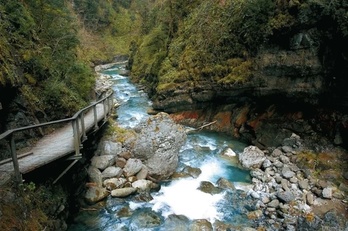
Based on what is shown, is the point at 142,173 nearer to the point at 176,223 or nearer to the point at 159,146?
the point at 159,146

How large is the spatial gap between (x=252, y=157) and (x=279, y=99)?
164 inches

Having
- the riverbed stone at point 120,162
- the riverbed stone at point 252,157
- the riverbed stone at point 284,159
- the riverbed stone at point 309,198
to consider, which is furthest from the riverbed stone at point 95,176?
the riverbed stone at point 284,159

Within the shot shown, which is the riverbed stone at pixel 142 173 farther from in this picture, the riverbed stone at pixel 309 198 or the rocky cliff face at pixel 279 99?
the rocky cliff face at pixel 279 99

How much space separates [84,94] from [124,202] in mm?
7068

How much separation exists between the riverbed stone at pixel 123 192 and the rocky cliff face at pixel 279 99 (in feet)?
27.3

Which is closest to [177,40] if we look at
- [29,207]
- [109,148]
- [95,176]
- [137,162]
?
[109,148]

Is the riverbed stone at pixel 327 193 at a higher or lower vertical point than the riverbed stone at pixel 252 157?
higher

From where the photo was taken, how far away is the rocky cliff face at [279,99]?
13.3 metres

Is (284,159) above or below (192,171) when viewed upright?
above

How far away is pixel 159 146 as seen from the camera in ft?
39.4

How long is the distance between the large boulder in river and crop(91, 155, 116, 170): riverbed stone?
3.55 feet

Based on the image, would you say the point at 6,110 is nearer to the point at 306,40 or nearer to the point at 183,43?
the point at 306,40

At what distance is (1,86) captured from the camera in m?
7.68

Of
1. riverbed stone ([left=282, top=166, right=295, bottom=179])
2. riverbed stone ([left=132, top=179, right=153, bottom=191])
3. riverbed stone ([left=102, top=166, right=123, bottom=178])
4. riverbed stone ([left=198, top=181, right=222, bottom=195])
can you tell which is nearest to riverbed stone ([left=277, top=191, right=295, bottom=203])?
riverbed stone ([left=282, top=166, right=295, bottom=179])
